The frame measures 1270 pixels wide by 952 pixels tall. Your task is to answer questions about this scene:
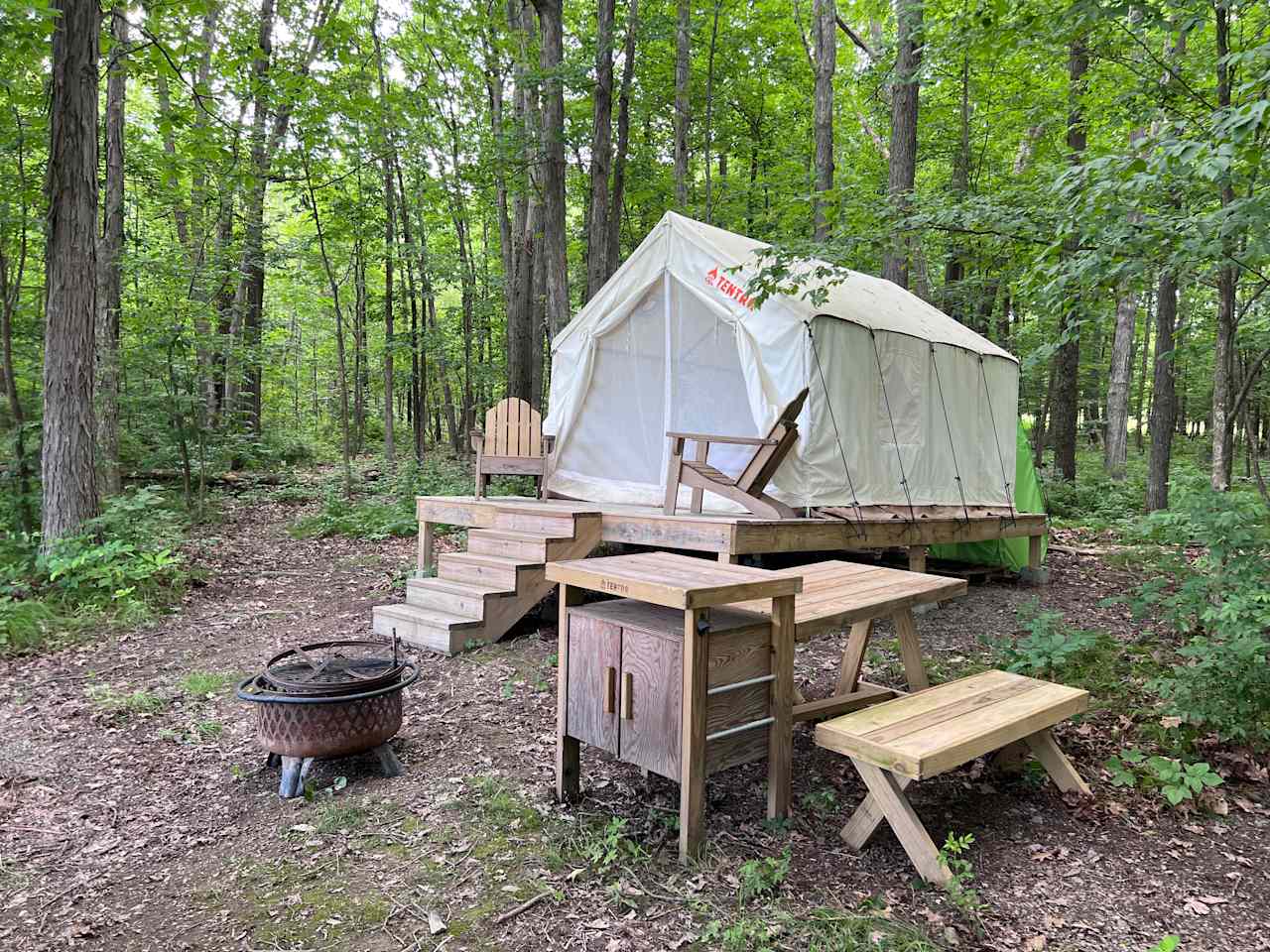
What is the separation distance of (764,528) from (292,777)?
9.87 ft

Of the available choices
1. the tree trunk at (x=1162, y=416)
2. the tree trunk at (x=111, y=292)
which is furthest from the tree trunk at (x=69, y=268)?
the tree trunk at (x=1162, y=416)

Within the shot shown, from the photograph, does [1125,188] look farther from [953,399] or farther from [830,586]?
[953,399]

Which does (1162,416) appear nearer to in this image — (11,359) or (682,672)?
(682,672)

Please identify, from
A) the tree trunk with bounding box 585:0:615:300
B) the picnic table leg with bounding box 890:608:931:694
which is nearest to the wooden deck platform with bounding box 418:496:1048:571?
the picnic table leg with bounding box 890:608:931:694

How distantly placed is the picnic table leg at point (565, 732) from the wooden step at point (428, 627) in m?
2.17

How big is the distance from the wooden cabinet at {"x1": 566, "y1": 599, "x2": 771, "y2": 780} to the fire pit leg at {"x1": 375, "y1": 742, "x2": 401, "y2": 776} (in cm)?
94

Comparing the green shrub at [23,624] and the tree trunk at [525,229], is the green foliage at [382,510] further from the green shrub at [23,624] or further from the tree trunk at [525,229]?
the green shrub at [23,624]

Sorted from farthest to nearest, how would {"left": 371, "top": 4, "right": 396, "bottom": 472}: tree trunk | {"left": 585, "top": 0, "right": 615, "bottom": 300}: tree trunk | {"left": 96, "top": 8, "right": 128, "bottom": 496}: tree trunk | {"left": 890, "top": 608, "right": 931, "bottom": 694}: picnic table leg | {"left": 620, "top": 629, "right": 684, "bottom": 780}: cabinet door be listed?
1. {"left": 371, "top": 4, "right": 396, "bottom": 472}: tree trunk
2. {"left": 585, "top": 0, "right": 615, "bottom": 300}: tree trunk
3. {"left": 96, "top": 8, "right": 128, "bottom": 496}: tree trunk
4. {"left": 890, "top": 608, "right": 931, "bottom": 694}: picnic table leg
5. {"left": 620, "top": 629, "right": 684, "bottom": 780}: cabinet door

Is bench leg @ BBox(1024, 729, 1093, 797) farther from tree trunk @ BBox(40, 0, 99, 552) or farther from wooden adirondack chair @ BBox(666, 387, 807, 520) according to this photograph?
tree trunk @ BBox(40, 0, 99, 552)

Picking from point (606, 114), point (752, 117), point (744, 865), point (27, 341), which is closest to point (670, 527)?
point (744, 865)

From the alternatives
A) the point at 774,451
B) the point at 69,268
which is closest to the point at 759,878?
the point at 774,451

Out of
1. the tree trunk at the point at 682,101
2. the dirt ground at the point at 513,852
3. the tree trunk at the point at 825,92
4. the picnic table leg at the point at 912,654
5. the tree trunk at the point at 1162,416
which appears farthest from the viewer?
the tree trunk at the point at 682,101

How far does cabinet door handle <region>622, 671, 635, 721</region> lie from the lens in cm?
245

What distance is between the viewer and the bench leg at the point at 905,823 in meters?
2.19
